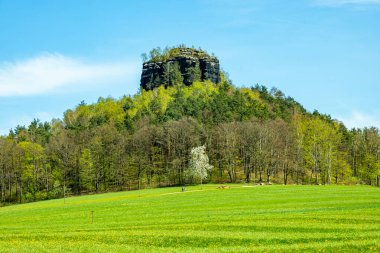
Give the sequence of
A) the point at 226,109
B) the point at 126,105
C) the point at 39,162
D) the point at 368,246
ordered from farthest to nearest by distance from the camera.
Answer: the point at 126,105
the point at 226,109
the point at 39,162
the point at 368,246

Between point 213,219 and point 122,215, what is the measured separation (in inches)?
601

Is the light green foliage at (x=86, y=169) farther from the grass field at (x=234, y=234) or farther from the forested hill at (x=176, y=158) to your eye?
the grass field at (x=234, y=234)

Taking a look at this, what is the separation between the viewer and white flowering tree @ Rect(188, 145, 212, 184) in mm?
114812

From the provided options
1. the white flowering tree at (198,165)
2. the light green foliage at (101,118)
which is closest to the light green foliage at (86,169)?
the light green foliage at (101,118)

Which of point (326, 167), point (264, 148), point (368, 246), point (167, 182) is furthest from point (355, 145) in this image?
point (368, 246)

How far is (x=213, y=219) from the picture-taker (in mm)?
42250

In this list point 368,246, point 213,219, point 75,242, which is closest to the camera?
point 368,246

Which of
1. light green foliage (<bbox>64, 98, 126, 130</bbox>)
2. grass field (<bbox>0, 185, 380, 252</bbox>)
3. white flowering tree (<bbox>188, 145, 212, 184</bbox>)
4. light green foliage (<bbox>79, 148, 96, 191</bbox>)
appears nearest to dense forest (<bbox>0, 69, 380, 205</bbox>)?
light green foliage (<bbox>79, 148, 96, 191</bbox>)

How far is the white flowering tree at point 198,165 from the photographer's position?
11481 cm

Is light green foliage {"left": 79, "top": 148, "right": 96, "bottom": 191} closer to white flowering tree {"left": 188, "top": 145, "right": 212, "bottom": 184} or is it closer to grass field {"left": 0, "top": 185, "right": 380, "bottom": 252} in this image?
white flowering tree {"left": 188, "top": 145, "right": 212, "bottom": 184}

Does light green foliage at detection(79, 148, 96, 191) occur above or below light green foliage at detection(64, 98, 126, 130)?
below

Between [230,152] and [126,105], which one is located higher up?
[126,105]

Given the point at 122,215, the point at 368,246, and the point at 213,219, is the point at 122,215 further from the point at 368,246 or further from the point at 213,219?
the point at 368,246

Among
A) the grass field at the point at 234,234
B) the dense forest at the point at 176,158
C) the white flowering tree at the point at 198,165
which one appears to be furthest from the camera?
the dense forest at the point at 176,158
